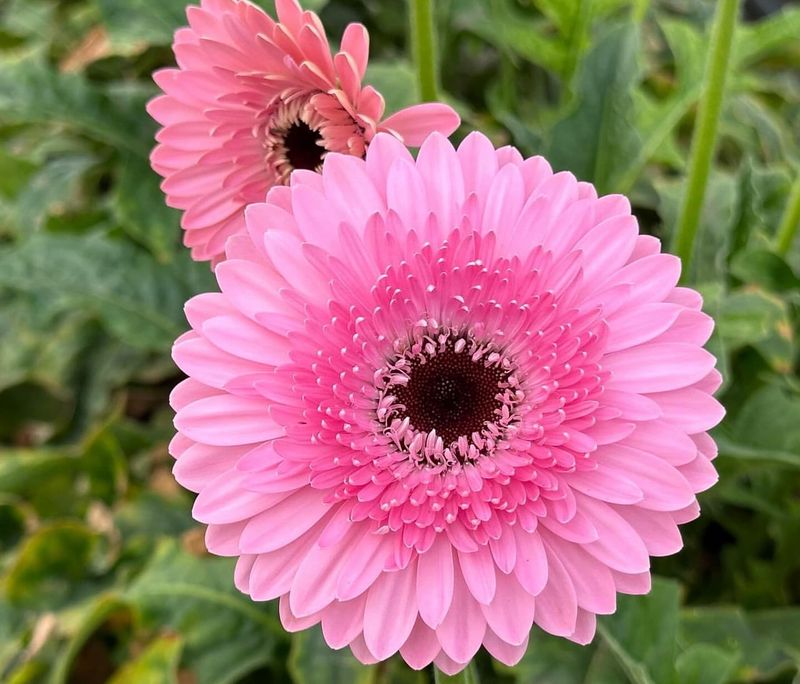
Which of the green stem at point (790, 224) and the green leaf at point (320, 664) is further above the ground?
the green stem at point (790, 224)

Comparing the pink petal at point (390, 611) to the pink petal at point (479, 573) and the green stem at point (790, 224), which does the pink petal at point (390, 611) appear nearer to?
the pink petal at point (479, 573)

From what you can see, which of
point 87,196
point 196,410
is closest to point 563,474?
point 196,410

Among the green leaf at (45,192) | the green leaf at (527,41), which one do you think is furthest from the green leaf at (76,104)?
the green leaf at (527,41)

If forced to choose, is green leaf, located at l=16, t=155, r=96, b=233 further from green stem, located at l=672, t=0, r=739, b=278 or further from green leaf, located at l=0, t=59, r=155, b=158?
green stem, located at l=672, t=0, r=739, b=278

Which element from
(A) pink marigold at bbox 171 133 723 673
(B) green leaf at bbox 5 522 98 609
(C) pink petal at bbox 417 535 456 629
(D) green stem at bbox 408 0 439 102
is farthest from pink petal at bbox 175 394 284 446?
(B) green leaf at bbox 5 522 98 609

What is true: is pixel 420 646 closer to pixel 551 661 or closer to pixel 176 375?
pixel 551 661

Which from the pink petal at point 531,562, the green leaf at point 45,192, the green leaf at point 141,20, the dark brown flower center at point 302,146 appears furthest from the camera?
the green leaf at point 45,192

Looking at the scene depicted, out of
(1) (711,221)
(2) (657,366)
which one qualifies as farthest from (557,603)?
(1) (711,221)

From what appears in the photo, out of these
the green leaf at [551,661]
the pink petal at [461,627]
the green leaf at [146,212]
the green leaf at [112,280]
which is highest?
the pink petal at [461,627]
